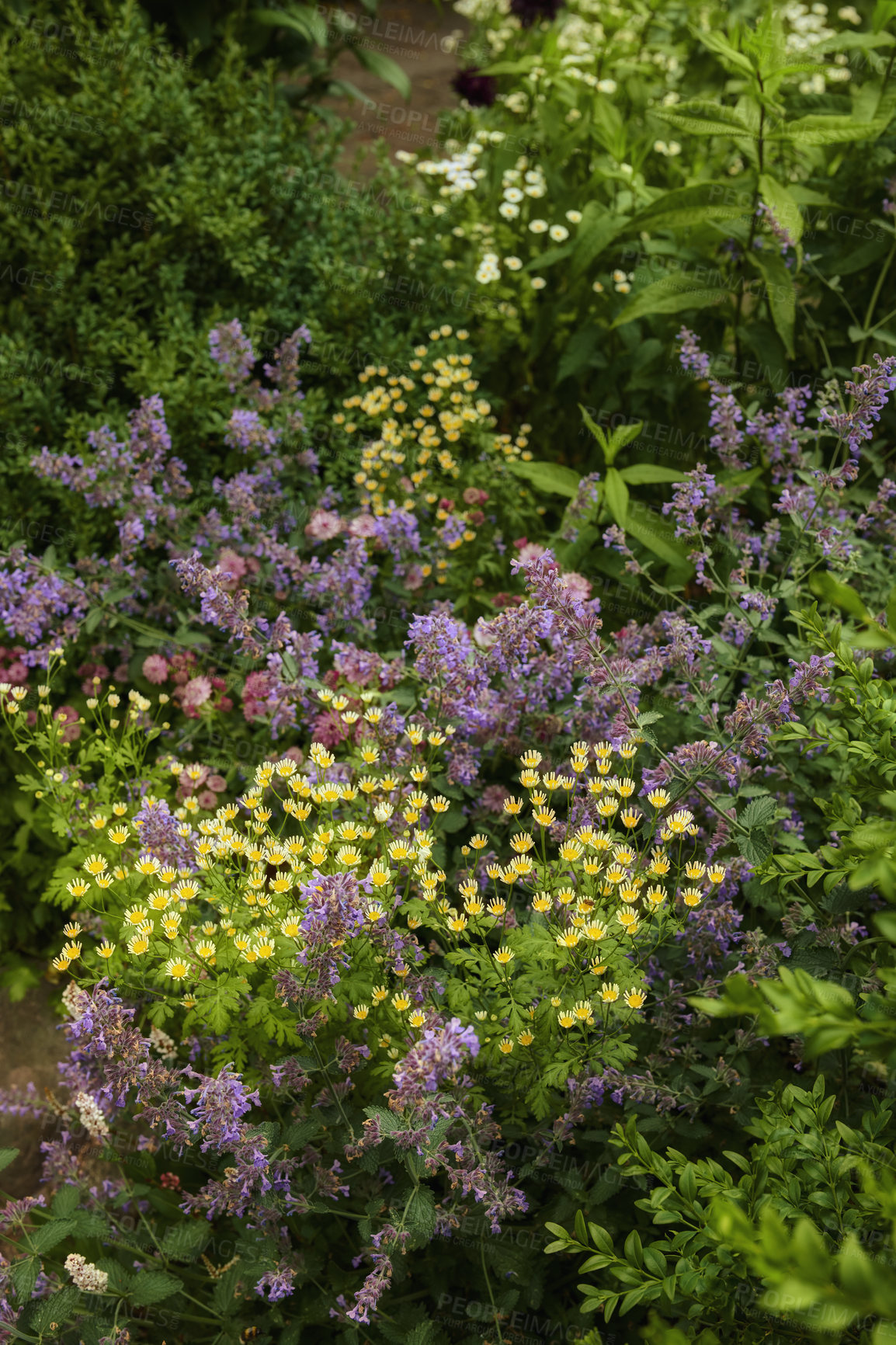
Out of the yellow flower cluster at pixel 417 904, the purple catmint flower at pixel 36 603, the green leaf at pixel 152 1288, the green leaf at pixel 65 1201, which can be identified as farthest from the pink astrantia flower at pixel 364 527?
Answer: the green leaf at pixel 152 1288

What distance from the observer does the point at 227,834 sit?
209cm

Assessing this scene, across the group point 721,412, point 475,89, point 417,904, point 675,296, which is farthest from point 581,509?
point 475,89

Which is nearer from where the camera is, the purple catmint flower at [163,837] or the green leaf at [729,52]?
the purple catmint flower at [163,837]

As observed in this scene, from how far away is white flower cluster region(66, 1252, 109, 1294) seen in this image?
204 centimetres

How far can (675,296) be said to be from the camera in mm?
3248

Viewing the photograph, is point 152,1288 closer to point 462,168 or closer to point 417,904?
point 417,904

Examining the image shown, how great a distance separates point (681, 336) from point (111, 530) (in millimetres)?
2021

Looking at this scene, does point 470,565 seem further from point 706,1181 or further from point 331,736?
point 706,1181

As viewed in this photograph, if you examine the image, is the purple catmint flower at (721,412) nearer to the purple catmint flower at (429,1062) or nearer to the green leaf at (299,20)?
the purple catmint flower at (429,1062)

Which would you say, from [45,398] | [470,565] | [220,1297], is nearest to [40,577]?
[45,398]

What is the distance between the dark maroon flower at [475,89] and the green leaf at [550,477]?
278 cm

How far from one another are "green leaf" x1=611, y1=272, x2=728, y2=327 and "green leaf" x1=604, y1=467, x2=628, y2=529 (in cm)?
56

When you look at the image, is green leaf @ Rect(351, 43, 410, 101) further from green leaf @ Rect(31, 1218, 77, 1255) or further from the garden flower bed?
green leaf @ Rect(31, 1218, 77, 1255)

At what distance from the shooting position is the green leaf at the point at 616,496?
2.94 metres
